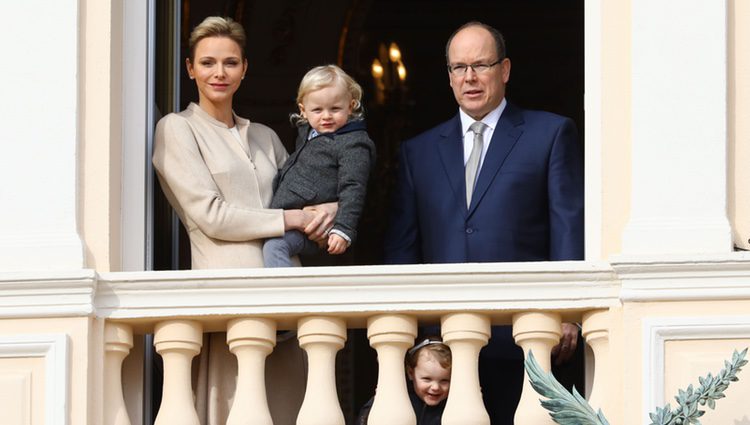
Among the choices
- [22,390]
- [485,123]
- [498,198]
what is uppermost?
[485,123]

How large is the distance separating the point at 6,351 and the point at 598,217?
2.17 m

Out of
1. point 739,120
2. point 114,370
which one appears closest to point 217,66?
point 114,370

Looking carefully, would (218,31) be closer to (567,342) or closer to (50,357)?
(50,357)

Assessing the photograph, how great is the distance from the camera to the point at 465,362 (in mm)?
9984

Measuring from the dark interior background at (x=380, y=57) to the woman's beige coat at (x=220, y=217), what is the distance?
4.48 feet

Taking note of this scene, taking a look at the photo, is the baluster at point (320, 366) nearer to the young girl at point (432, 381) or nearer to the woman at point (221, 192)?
the young girl at point (432, 381)

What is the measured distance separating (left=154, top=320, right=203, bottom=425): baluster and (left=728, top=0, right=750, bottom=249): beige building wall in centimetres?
197

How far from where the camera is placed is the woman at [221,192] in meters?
10.3

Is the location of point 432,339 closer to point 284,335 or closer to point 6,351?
point 284,335

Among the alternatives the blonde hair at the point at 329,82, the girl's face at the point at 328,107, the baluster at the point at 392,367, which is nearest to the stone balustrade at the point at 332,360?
the baluster at the point at 392,367

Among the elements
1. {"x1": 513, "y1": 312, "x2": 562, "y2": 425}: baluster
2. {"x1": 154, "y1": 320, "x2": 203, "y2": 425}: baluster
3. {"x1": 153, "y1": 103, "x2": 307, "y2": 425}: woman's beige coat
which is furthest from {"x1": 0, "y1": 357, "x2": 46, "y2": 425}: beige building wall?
{"x1": 513, "y1": 312, "x2": 562, "y2": 425}: baluster

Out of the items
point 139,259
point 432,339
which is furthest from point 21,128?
point 432,339

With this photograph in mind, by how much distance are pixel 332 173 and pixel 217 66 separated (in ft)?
1.94

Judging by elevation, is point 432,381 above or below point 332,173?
below
